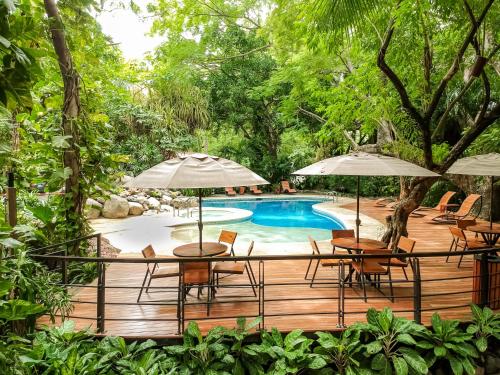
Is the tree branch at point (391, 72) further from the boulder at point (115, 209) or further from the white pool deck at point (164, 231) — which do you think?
the boulder at point (115, 209)

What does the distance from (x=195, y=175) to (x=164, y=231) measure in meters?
6.90

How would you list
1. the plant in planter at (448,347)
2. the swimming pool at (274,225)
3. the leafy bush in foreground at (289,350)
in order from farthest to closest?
the swimming pool at (274,225), the plant in planter at (448,347), the leafy bush in foreground at (289,350)

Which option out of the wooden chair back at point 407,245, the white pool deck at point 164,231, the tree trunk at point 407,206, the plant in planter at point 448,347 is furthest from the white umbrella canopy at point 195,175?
the white pool deck at point 164,231

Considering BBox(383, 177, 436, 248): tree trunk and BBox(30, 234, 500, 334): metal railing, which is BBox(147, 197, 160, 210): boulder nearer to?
BBox(30, 234, 500, 334): metal railing

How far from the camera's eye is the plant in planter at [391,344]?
11.9ft

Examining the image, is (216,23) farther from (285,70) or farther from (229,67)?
(285,70)

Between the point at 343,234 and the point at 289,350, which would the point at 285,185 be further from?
the point at 289,350

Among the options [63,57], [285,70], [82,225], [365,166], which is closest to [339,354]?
[365,166]

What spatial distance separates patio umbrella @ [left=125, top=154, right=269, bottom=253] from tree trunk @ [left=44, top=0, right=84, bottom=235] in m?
1.62

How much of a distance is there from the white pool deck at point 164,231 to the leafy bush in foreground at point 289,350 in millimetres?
4003

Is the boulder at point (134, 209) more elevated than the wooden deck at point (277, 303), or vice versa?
the boulder at point (134, 209)

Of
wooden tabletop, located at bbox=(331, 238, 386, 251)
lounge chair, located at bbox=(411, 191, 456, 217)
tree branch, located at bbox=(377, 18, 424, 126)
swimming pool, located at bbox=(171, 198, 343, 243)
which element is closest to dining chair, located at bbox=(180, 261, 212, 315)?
wooden tabletop, located at bbox=(331, 238, 386, 251)

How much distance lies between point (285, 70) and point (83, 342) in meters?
12.1

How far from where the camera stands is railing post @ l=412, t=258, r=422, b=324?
390 cm
